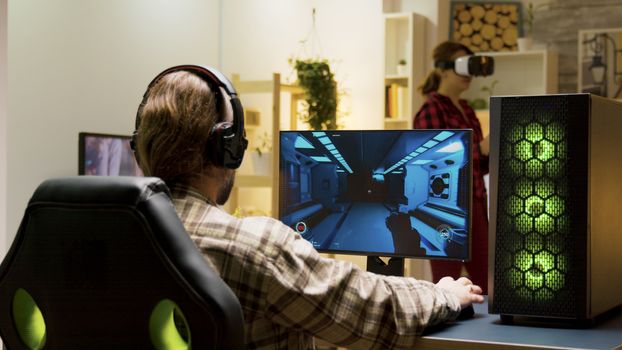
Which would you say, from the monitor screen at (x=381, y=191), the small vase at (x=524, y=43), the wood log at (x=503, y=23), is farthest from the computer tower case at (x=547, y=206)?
the wood log at (x=503, y=23)

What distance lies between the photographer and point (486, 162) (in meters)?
3.71

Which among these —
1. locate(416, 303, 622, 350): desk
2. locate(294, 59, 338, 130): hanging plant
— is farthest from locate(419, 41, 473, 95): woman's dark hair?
locate(416, 303, 622, 350): desk

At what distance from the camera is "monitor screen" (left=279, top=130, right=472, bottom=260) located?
205 cm

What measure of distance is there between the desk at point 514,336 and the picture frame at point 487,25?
19.2ft

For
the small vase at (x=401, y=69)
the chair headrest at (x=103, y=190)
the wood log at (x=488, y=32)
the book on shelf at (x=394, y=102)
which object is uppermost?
the wood log at (x=488, y=32)

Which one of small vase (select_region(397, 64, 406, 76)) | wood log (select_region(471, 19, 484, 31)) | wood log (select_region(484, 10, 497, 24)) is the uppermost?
wood log (select_region(484, 10, 497, 24))

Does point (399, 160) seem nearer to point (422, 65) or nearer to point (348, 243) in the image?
point (348, 243)

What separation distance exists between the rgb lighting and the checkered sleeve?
0.87 feet

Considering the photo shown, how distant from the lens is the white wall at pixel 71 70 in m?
4.52

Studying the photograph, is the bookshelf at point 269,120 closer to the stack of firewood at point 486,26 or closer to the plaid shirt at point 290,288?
the stack of firewood at point 486,26

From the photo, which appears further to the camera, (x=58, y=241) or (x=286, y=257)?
(x=286, y=257)

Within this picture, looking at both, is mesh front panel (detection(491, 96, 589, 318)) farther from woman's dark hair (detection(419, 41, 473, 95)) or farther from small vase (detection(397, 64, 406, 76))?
small vase (detection(397, 64, 406, 76))

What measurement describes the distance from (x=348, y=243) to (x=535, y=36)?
5.66m

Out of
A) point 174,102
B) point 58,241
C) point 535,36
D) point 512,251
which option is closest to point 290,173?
point 512,251
